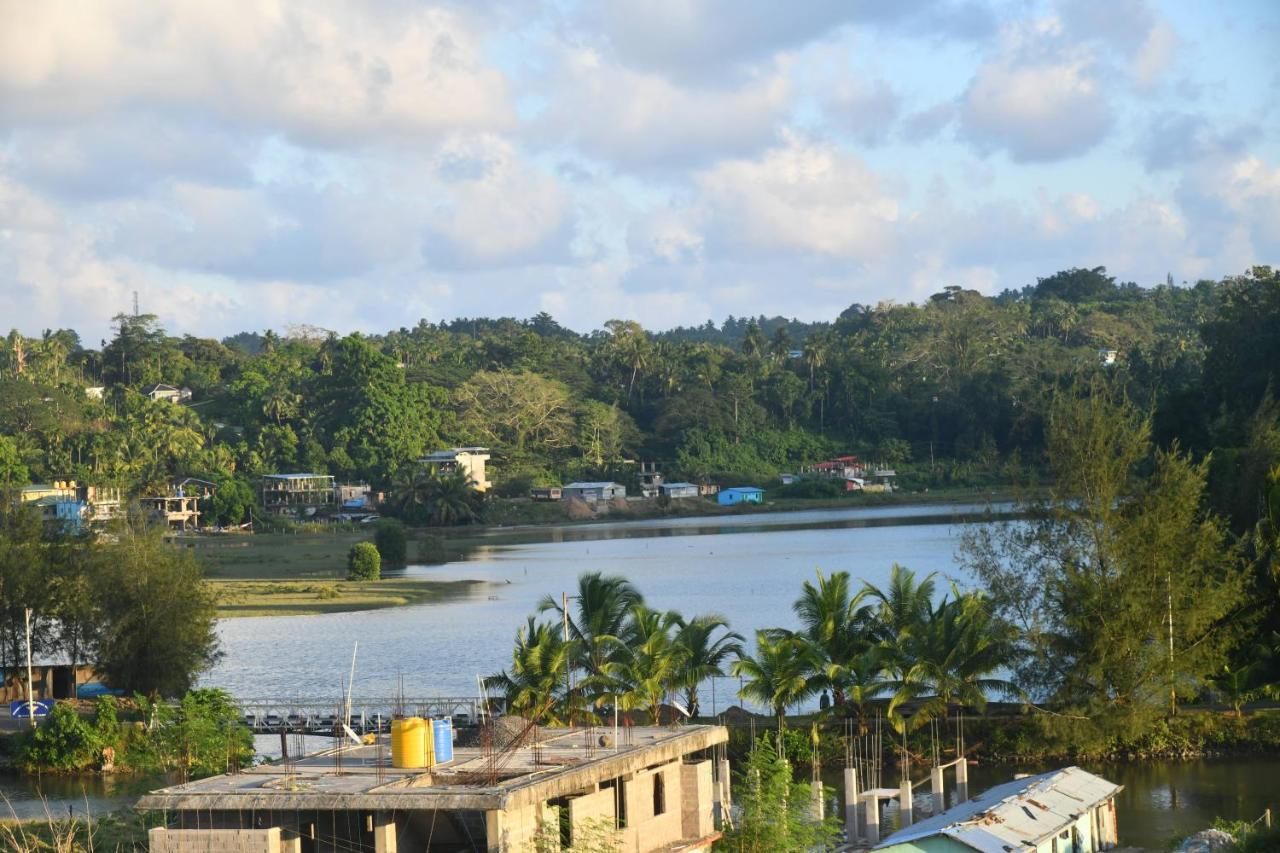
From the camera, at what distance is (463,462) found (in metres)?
117

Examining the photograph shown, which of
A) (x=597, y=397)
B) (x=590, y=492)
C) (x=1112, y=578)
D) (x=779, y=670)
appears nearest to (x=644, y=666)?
(x=779, y=670)

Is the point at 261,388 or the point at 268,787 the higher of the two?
the point at 261,388

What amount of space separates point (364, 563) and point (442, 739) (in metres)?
62.0

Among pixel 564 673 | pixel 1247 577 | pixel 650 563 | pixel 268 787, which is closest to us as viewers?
pixel 268 787

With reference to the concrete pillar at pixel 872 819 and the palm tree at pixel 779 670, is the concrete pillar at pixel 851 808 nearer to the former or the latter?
the concrete pillar at pixel 872 819

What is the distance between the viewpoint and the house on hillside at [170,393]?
13212 centimetres

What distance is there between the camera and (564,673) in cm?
3266

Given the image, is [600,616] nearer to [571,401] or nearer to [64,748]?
[64,748]

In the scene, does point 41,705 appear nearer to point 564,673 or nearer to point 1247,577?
point 564,673

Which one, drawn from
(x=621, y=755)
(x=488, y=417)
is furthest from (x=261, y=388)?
(x=621, y=755)

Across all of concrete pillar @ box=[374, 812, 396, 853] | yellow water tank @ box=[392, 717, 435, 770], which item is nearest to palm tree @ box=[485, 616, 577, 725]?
yellow water tank @ box=[392, 717, 435, 770]

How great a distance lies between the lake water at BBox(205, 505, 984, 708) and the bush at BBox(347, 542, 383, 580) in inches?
116

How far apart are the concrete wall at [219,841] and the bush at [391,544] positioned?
232ft

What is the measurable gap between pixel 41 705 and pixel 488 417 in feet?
295
